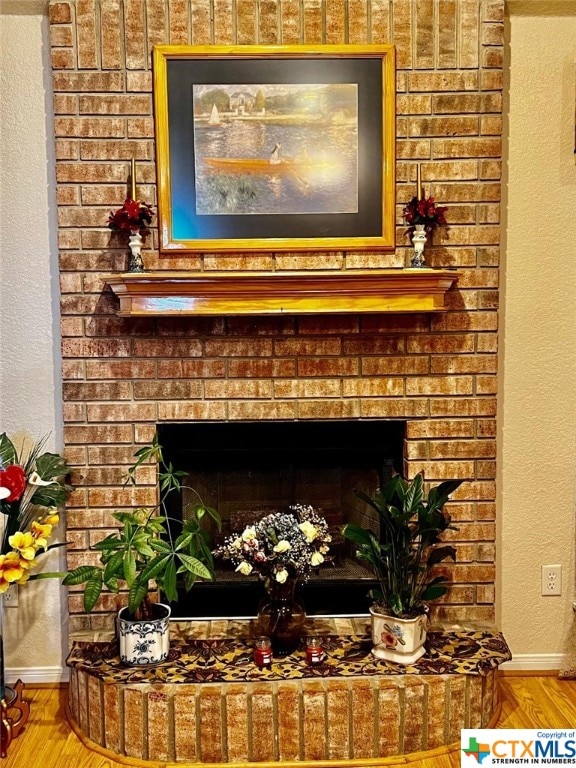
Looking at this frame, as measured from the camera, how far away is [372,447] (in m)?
2.69

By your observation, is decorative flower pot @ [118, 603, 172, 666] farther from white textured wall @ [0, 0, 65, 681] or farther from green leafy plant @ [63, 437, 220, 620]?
white textured wall @ [0, 0, 65, 681]

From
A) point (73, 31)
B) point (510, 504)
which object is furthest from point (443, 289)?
point (73, 31)

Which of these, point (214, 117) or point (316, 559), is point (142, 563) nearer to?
point (316, 559)

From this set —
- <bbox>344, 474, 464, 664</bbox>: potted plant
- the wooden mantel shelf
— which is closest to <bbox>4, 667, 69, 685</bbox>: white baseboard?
<bbox>344, 474, 464, 664</bbox>: potted plant

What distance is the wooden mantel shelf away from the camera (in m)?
2.37

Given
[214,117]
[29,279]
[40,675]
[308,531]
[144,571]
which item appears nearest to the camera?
[144,571]

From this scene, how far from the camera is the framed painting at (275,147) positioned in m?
2.45

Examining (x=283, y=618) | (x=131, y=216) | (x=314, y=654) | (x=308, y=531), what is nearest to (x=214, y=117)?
(x=131, y=216)

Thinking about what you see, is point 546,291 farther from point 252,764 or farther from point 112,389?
point 252,764

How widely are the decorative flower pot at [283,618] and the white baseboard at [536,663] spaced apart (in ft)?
2.89

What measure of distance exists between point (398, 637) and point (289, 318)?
1130mm

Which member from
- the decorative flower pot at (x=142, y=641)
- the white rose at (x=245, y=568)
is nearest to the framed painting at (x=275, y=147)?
the white rose at (x=245, y=568)

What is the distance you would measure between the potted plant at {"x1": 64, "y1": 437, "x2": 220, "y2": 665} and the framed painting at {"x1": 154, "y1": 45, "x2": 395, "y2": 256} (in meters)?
0.86

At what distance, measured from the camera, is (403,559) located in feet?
7.82
